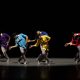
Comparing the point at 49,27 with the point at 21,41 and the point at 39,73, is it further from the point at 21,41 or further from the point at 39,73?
the point at 39,73

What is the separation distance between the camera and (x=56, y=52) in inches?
858

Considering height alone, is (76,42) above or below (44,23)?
below

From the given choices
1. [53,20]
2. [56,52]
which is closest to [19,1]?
[53,20]

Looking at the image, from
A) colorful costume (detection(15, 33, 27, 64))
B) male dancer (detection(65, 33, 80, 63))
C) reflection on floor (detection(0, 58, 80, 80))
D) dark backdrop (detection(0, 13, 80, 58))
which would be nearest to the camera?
reflection on floor (detection(0, 58, 80, 80))

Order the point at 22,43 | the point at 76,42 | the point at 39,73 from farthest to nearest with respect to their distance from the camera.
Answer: the point at 76,42 → the point at 22,43 → the point at 39,73

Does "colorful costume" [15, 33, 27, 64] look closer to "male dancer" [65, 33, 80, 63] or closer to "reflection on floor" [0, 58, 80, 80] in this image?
"male dancer" [65, 33, 80, 63]

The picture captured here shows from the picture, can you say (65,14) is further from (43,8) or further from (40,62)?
(40,62)

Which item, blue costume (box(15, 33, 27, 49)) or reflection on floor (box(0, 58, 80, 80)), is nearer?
reflection on floor (box(0, 58, 80, 80))

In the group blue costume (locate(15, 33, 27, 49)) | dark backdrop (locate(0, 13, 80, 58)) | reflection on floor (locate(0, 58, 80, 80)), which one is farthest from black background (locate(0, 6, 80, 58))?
reflection on floor (locate(0, 58, 80, 80))

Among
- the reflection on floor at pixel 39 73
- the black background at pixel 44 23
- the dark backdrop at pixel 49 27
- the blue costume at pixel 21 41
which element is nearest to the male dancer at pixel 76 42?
the blue costume at pixel 21 41

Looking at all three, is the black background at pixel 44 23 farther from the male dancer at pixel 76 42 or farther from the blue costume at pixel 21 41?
the blue costume at pixel 21 41

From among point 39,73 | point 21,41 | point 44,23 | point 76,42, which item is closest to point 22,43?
point 21,41

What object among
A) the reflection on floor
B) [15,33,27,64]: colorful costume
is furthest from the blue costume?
the reflection on floor

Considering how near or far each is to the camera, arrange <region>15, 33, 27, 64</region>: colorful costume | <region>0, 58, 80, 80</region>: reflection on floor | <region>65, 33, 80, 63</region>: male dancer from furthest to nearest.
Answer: <region>65, 33, 80, 63</region>: male dancer
<region>15, 33, 27, 64</region>: colorful costume
<region>0, 58, 80, 80</region>: reflection on floor
